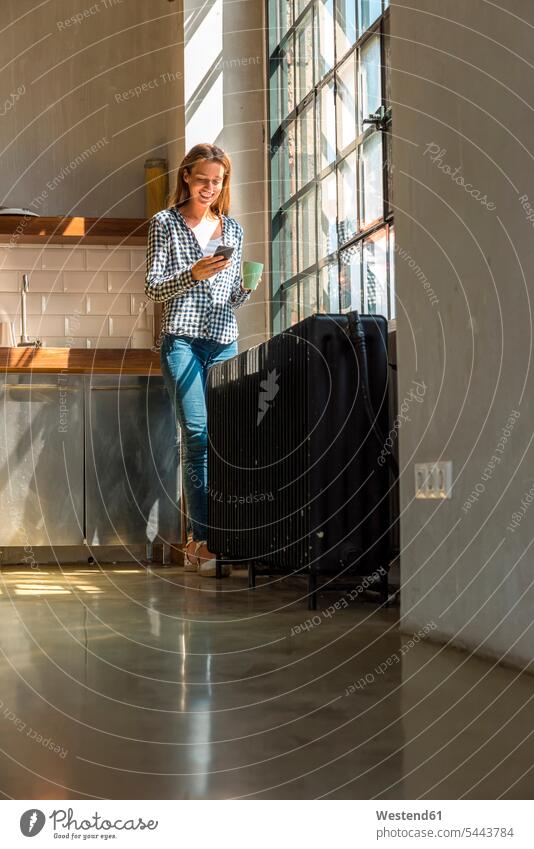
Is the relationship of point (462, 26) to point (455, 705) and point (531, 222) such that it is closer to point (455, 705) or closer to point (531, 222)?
point (531, 222)

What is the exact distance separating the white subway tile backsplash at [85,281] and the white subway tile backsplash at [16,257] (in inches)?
6.5

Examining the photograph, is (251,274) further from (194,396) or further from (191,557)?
(191,557)

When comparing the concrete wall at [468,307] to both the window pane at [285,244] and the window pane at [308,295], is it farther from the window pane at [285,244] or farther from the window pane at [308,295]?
the window pane at [285,244]

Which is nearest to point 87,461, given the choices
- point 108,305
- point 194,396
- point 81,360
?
point 81,360

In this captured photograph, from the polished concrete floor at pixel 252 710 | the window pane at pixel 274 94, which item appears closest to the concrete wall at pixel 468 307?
the polished concrete floor at pixel 252 710

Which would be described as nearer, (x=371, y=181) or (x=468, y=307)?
(x=468, y=307)

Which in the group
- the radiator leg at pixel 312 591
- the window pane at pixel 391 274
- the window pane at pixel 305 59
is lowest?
the radiator leg at pixel 312 591

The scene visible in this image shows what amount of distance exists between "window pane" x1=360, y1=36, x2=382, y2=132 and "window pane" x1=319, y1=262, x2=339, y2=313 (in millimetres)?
459

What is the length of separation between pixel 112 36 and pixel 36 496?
2.25m

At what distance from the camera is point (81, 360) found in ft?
13.6

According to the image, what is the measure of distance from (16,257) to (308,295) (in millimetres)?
1758

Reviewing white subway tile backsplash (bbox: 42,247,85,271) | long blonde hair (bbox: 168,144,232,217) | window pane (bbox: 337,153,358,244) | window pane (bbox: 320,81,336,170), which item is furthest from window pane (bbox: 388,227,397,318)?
white subway tile backsplash (bbox: 42,247,85,271)

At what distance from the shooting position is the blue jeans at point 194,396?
3.60 meters

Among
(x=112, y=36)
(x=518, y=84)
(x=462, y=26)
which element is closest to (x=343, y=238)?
(x=462, y=26)
